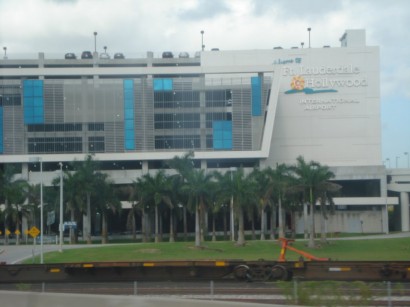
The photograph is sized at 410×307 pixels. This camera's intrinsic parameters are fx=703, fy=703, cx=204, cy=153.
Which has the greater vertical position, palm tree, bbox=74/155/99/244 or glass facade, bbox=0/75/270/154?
glass facade, bbox=0/75/270/154

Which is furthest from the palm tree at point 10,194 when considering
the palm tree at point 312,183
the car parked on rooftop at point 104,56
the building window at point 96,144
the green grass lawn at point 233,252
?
the palm tree at point 312,183

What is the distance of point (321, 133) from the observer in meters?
103

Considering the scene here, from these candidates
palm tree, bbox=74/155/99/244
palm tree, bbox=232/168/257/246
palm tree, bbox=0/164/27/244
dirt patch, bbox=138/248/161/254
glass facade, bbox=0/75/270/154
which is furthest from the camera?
glass facade, bbox=0/75/270/154

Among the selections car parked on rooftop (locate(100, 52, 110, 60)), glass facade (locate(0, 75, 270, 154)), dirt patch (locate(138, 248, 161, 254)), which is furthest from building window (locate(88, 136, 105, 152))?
dirt patch (locate(138, 248, 161, 254))

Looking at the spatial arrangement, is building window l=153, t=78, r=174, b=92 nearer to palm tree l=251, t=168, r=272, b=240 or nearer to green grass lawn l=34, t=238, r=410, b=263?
palm tree l=251, t=168, r=272, b=240

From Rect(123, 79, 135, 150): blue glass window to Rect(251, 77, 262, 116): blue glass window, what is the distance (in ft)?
54.1

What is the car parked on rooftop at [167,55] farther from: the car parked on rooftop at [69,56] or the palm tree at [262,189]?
the palm tree at [262,189]

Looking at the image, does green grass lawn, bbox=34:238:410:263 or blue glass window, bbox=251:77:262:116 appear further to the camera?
blue glass window, bbox=251:77:262:116

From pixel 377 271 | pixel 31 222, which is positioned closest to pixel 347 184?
pixel 31 222

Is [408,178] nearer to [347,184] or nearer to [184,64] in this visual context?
[347,184]

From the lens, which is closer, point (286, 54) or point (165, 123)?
point (165, 123)

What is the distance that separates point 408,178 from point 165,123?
38.1 meters

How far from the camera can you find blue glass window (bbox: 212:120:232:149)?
314 feet

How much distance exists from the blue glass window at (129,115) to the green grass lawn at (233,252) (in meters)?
30.2
